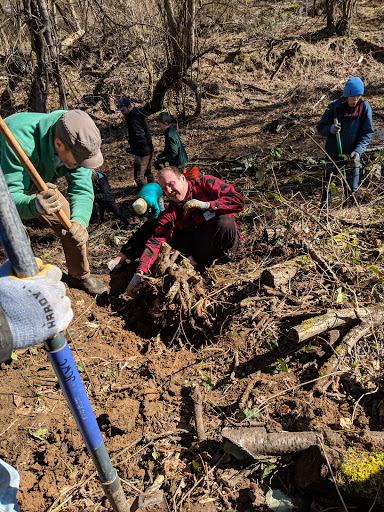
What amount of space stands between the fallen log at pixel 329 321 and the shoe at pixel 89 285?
80.6 inches

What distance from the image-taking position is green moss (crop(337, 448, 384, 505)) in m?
1.73

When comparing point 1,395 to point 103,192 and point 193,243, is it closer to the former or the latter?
point 193,243

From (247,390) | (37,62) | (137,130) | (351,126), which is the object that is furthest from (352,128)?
(37,62)

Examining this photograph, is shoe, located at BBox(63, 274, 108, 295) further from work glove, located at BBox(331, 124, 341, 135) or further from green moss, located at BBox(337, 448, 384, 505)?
work glove, located at BBox(331, 124, 341, 135)

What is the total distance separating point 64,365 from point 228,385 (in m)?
1.44

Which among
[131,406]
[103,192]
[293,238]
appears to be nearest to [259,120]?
[103,192]

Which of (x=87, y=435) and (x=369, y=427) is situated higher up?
(x=87, y=435)

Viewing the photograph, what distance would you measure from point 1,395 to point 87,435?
57.8 inches

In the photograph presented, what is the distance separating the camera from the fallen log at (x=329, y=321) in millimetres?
2484

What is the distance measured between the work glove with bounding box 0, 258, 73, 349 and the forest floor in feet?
4.33

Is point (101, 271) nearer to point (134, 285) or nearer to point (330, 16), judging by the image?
point (134, 285)

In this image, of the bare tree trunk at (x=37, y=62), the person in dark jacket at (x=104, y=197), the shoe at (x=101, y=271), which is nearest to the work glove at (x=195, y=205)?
the shoe at (x=101, y=271)

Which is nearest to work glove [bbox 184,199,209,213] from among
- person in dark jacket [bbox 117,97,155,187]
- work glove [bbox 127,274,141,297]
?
work glove [bbox 127,274,141,297]

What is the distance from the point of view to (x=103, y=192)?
16.9 ft
